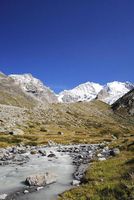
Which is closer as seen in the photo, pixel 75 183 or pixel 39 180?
pixel 75 183

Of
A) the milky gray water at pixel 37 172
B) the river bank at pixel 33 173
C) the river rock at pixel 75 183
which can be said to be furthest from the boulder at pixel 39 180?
the river rock at pixel 75 183

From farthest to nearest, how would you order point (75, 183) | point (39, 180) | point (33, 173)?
point (33, 173) < point (39, 180) < point (75, 183)

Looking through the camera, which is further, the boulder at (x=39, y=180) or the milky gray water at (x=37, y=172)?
the boulder at (x=39, y=180)

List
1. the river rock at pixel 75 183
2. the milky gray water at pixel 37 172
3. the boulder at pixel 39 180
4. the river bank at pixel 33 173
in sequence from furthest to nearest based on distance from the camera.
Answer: the boulder at pixel 39 180 → the river rock at pixel 75 183 → the river bank at pixel 33 173 → the milky gray water at pixel 37 172

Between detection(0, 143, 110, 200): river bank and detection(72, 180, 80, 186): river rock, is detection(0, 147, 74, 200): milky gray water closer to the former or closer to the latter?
detection(0, 143, 110, 200): river bank

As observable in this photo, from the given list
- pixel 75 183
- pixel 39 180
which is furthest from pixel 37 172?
pixel 75 183

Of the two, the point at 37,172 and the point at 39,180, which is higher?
the point at 37,172

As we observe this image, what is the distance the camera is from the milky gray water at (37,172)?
29125 millimetres

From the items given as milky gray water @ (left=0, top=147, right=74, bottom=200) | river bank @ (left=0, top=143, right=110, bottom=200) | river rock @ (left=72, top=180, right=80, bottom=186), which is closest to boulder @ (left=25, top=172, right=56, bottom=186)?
river bank @ (left=0, top=143, right=110, bottom=200)

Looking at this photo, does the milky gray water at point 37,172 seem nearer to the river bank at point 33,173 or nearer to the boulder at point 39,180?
the river bank at point 33,173

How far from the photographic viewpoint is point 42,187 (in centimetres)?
3147

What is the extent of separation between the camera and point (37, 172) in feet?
135

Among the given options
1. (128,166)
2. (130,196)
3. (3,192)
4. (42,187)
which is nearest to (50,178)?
(42,187)

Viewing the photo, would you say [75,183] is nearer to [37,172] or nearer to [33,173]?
[33,173]
